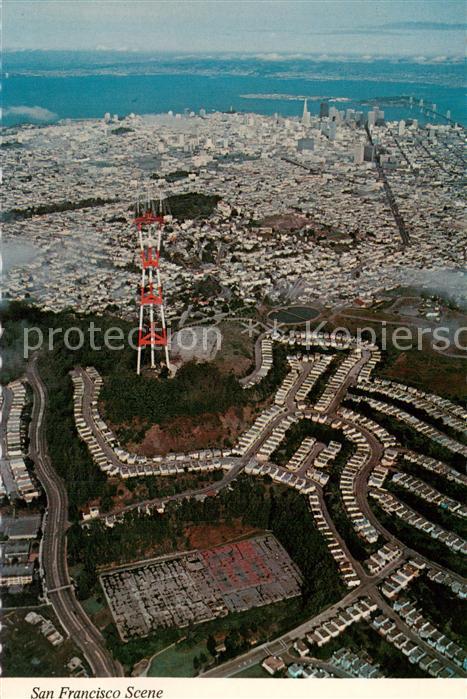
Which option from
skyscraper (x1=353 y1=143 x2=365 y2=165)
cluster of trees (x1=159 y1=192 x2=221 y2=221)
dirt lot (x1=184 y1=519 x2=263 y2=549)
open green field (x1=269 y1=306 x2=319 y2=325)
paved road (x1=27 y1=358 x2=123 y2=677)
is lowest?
dirt lot (x1=184 y1=519 x2=263 y2=549)

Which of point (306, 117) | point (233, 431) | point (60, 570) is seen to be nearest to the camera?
point (60, 570)

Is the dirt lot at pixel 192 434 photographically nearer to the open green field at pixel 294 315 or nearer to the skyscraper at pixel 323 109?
the open green field at pixel 294 315

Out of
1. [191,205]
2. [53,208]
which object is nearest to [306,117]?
[191,205]

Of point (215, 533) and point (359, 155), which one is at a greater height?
point (359, 155)

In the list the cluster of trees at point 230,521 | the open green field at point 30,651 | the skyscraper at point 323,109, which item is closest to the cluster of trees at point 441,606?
the cluster of trees at point 230,521

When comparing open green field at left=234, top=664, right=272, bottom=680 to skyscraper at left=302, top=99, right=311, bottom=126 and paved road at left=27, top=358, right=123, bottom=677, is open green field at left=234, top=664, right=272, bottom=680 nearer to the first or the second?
paved road at left=27, top=358, right=123, bottom=677

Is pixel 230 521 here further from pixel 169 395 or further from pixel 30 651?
pixel 30 651

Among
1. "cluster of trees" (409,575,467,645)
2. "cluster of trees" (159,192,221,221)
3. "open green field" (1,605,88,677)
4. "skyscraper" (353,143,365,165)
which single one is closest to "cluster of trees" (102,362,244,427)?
"open green field" (1,605,88,677)

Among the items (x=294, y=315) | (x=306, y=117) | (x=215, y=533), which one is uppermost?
(x=306, y=117)
